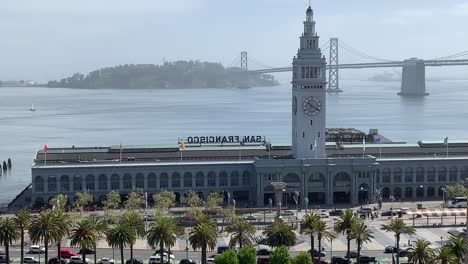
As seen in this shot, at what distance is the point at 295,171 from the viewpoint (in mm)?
72250

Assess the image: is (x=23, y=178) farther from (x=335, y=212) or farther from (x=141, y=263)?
(x=141, y=263)

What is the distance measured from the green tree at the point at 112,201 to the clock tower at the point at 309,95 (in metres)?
17.0

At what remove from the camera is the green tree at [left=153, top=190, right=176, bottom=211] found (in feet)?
212

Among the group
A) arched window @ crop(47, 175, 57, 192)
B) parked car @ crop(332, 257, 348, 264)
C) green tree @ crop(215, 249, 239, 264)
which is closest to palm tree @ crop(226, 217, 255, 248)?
green tree @ crop(215, 249, 239, 264)

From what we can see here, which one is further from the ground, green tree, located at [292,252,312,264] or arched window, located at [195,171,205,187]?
arched window, located at [195,171,205,187]

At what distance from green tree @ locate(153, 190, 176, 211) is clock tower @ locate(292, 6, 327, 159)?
43.3 ft

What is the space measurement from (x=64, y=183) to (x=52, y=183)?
1022 millimetres

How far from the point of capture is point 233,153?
256 ft

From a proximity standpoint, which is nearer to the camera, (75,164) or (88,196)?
(88,196)

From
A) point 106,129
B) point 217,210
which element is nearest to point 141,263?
point 217,210

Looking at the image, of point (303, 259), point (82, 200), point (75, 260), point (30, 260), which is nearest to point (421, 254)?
point (303, 259)

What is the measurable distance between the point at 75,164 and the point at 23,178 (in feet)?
111

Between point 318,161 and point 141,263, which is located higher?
point 318,161

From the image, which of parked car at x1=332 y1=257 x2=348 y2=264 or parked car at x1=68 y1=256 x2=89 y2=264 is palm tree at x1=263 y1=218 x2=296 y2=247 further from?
parked car at x1=68 y1=256 x2=89 y2=264
